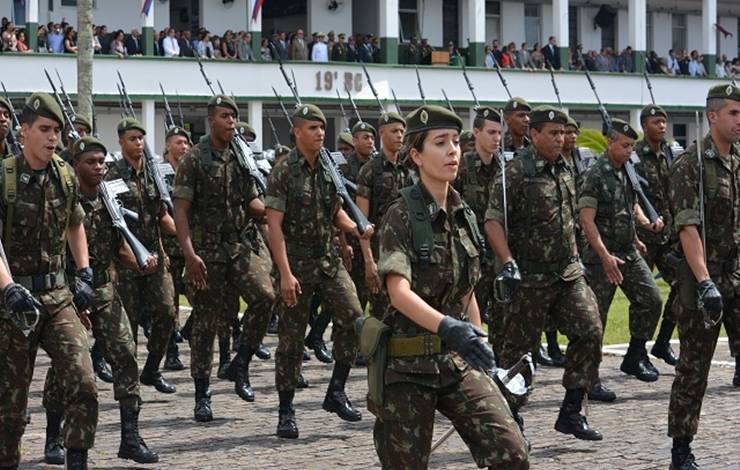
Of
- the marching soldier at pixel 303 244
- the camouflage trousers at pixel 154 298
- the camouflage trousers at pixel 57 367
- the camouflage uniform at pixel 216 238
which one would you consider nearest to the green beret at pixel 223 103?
the camouflage uniform at pixel 216 238

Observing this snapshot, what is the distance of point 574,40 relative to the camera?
49844 millimetres

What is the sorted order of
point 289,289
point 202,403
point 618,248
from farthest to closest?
point 618,248
point 202,403
point 289,289

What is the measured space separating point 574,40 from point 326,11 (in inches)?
439

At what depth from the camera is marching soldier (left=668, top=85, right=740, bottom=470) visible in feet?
25.2

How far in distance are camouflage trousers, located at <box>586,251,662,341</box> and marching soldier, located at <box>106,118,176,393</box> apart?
3.46m

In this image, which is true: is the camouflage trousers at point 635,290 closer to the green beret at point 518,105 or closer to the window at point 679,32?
the green beret at point 518,105

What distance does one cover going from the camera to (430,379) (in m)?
5.80

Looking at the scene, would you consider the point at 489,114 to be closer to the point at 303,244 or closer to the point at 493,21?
the point at 303,244

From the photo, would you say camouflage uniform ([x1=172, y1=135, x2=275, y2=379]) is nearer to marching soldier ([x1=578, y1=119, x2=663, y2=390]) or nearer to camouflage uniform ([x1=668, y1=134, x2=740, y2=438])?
marching soldier ([x1=578, y1=119, x2=663, y2=390])

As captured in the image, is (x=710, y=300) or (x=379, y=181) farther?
(x=379, y=181)

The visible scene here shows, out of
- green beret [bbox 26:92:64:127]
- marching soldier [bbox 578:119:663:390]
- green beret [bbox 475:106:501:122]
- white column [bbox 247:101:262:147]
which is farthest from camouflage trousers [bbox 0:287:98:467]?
white column [bbox 247:101:262:147]

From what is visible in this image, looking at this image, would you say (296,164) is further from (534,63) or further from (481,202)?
(534,63)

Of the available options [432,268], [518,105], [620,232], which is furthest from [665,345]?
[432,268]

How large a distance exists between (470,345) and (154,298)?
18.9ft
